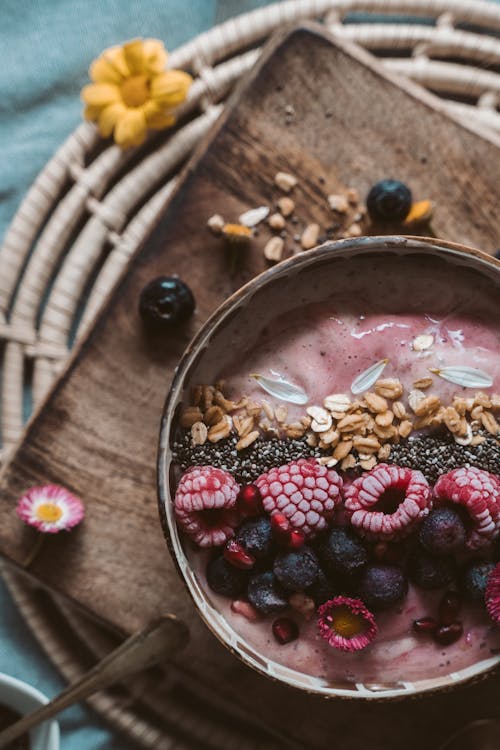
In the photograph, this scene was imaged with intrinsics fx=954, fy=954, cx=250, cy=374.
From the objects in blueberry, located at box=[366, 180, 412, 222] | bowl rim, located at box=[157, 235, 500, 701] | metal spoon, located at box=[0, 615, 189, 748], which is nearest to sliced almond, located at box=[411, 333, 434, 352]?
bowl rim, located at box=[157, 235, 500, 701]

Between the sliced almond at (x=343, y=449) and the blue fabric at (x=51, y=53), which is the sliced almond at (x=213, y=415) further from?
the blue fabric at (x=51, y=53)

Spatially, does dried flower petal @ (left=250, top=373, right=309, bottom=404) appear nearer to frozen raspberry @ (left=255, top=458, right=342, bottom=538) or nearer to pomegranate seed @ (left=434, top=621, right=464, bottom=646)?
frozen raspberry @ (left=255, top=458, right=342, bottom=538)

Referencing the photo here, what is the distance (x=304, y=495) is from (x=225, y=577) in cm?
16

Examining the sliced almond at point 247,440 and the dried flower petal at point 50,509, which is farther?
the dried flower petal at point 50,509

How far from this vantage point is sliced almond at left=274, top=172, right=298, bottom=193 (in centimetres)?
138

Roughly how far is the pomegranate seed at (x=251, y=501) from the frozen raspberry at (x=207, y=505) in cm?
1

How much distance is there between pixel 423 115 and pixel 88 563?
806 millimetres

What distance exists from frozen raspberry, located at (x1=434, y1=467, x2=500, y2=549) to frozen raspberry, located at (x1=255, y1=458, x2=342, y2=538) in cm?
13

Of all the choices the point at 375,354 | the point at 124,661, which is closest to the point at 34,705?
the point at 124,661

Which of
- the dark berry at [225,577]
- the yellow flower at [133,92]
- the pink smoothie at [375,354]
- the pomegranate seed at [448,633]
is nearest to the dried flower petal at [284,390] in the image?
the pink smoothie at [375,354]

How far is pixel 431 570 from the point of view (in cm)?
118

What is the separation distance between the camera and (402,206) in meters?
1.35

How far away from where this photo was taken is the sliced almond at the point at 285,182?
4.53 feet

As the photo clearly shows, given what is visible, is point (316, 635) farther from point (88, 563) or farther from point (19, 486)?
point (19, 486)
